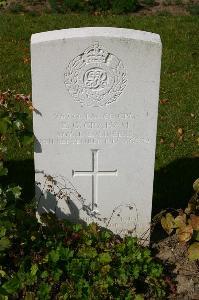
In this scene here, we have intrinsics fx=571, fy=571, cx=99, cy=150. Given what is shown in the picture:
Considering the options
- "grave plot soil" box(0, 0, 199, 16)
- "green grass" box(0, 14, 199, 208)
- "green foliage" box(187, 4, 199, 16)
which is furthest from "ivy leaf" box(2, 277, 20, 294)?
"green foliage" box(187, 4, 199, 16)

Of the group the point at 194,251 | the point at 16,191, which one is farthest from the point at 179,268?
the point at 16,191

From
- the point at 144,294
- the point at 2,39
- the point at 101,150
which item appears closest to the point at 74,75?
the point at 101,150

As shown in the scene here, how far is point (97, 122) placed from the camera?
4.21 metres

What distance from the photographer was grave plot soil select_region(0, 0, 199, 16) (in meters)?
10.8

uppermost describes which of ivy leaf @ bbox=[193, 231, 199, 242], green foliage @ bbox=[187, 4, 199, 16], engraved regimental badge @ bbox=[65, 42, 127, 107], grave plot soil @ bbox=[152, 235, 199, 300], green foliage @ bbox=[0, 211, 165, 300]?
green foliage @ bbox=[187, 4, 199, 16]

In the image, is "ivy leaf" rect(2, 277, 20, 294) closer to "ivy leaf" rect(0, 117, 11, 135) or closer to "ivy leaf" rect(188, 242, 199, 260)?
"ivy leaf" rect(0, 117, 11, 135)

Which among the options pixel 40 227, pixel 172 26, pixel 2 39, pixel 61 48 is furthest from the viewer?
pixel 172 26

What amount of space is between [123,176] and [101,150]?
0.94 feet

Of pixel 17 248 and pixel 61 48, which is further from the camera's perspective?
pixel 17 248

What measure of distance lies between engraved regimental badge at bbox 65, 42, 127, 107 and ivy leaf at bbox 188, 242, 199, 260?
4.05 feet

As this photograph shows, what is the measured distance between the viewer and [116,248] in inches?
171

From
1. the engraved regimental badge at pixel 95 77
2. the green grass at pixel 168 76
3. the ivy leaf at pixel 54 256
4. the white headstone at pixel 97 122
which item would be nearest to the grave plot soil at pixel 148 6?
the green grass at pixel 168 76

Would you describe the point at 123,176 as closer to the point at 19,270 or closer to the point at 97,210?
the point at 97,210

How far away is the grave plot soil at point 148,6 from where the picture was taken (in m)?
10.8
